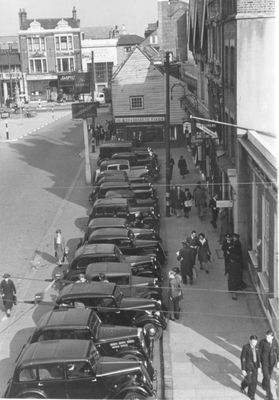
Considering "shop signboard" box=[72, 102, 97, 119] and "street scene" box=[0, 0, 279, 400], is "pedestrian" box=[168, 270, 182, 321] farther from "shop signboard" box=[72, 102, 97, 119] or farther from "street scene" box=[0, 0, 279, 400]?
"shop signboard" box=[72, 102, 97, 119]

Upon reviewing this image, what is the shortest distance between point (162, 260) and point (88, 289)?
5.75 m

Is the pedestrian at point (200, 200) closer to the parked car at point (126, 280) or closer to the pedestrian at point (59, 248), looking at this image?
the pedestrian at point (59, 248)

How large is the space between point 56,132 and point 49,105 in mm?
25743

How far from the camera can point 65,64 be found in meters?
68.9

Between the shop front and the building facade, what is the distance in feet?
15.6

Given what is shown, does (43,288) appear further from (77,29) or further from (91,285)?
(77,29)

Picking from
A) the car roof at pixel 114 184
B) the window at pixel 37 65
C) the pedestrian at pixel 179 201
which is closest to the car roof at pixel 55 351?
the pedestrian at pixel 179 201

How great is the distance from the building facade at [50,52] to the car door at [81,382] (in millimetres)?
32538

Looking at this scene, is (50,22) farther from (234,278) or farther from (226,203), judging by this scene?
(234,278)

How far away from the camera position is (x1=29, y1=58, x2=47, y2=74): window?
65787 millimetres

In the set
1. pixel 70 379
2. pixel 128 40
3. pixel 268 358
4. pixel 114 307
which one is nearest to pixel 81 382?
pixel 70 379

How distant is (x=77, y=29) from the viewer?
58.2 m

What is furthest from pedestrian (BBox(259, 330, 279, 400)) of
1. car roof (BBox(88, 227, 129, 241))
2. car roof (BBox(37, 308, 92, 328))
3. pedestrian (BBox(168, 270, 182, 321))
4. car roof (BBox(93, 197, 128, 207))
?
car roof (BBox(93, 197, 128, 207))

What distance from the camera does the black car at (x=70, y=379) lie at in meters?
12.2
